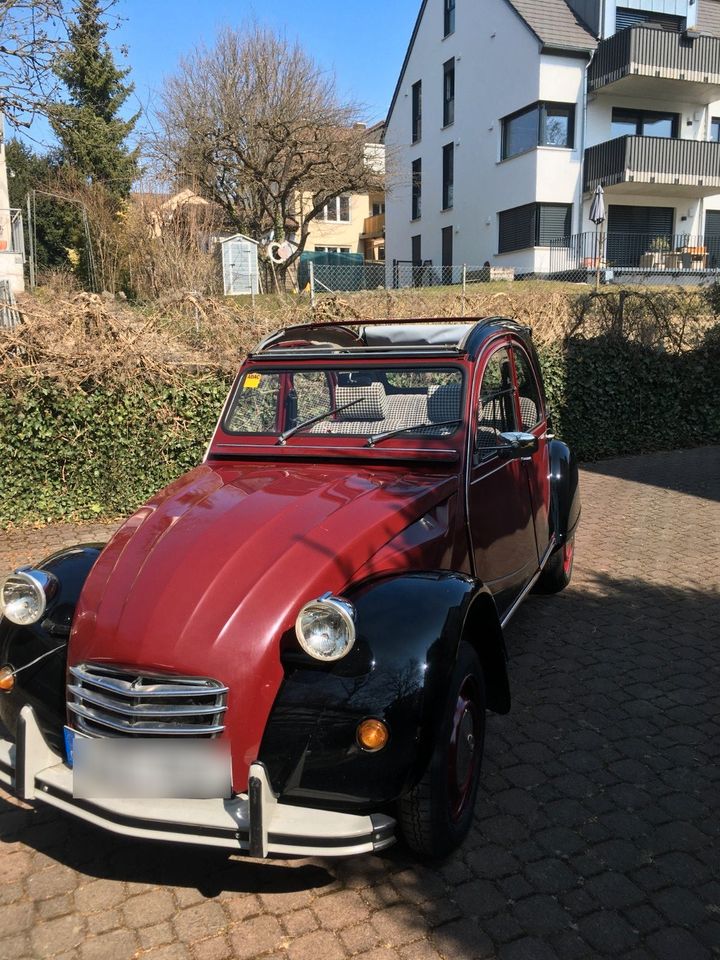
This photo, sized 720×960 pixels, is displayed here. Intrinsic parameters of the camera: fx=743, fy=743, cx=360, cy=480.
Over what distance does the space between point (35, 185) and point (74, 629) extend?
34340mm

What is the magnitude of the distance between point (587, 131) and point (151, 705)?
89.8 ft

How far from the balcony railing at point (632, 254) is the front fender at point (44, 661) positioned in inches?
910

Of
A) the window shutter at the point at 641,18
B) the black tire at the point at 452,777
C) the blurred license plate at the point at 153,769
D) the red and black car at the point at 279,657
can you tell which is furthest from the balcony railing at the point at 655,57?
the blurred license plate at the point at 153,769

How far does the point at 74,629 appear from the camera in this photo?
279cm

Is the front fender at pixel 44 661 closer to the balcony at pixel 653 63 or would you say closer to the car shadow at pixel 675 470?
the car shadow at pixel 675 470

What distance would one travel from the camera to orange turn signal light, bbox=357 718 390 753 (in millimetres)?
2418

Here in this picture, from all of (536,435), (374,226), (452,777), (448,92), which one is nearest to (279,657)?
(452,777)

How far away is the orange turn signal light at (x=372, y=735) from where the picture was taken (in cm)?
242

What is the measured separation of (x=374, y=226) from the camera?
4394 centimetres

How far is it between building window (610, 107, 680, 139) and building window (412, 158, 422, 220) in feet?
31.6

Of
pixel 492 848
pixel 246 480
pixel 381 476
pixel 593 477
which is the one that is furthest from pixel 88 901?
pixel 593 477

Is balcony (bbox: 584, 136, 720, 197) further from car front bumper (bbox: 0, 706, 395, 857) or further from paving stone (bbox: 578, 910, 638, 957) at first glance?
Result: car front bumper (bbox: 0, 706, 395, 857)

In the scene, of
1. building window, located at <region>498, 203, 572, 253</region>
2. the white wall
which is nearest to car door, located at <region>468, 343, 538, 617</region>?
the white wall

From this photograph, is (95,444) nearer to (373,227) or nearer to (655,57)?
(655,57)
